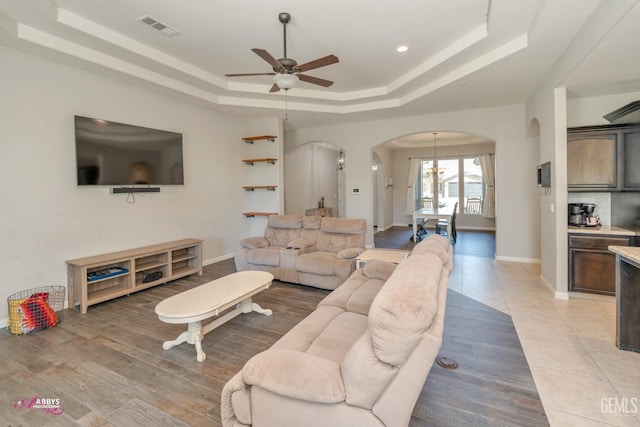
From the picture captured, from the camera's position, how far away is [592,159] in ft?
12.4

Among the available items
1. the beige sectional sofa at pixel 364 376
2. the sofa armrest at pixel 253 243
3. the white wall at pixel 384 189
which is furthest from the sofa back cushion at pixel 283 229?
the white wall at pixel 384 189

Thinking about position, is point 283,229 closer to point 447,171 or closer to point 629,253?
point 629,253

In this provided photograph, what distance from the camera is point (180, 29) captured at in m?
3.32

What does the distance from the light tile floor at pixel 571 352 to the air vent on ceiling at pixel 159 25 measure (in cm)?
467

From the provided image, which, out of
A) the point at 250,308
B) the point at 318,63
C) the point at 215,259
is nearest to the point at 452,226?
the point at 215,259

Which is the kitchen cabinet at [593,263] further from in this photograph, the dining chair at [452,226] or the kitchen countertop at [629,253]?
the dining chair at [452,226]

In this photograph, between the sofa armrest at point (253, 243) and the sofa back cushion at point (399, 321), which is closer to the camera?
the sofa back cushion at point (399, 321)

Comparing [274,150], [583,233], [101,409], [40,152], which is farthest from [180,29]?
[583,233]

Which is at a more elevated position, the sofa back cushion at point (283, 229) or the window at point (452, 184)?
the window at point (452, 184)

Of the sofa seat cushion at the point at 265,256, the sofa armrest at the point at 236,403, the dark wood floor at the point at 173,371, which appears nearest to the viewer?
the sofa armrest at the point at 236,403

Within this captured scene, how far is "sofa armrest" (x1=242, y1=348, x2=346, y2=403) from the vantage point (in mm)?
1341

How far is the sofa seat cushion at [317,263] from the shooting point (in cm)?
411

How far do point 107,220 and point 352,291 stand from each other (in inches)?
139

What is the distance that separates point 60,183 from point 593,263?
648 cm
